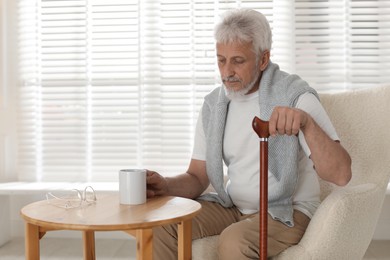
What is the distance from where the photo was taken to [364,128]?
2301 millimetres

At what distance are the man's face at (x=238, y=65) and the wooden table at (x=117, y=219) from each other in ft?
1.69

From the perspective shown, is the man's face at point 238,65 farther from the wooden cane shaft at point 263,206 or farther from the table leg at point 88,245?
the table leg at point 88,245

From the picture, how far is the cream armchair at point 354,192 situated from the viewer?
185 cm

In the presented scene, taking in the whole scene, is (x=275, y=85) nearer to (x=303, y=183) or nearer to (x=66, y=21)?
(x=303, y=183)

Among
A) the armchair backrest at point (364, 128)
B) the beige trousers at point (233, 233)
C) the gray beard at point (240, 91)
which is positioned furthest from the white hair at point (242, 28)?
the beige trousers at point (233, 233)

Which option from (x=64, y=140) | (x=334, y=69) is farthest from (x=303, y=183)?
(x=64, y=140)

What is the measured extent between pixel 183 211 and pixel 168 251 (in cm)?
38

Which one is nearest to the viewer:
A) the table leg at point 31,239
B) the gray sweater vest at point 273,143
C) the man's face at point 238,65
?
the table leg at point 31,239

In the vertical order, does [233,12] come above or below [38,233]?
above

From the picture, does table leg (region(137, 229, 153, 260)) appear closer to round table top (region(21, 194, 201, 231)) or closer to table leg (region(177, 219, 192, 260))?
round table top (region(21, 194, 201, 231))

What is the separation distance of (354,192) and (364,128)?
0.46 metres

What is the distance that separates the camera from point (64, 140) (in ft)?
11.7

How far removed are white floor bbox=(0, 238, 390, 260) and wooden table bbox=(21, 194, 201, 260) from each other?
4.54 ft

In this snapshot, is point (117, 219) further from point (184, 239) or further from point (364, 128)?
point (364, 128)
